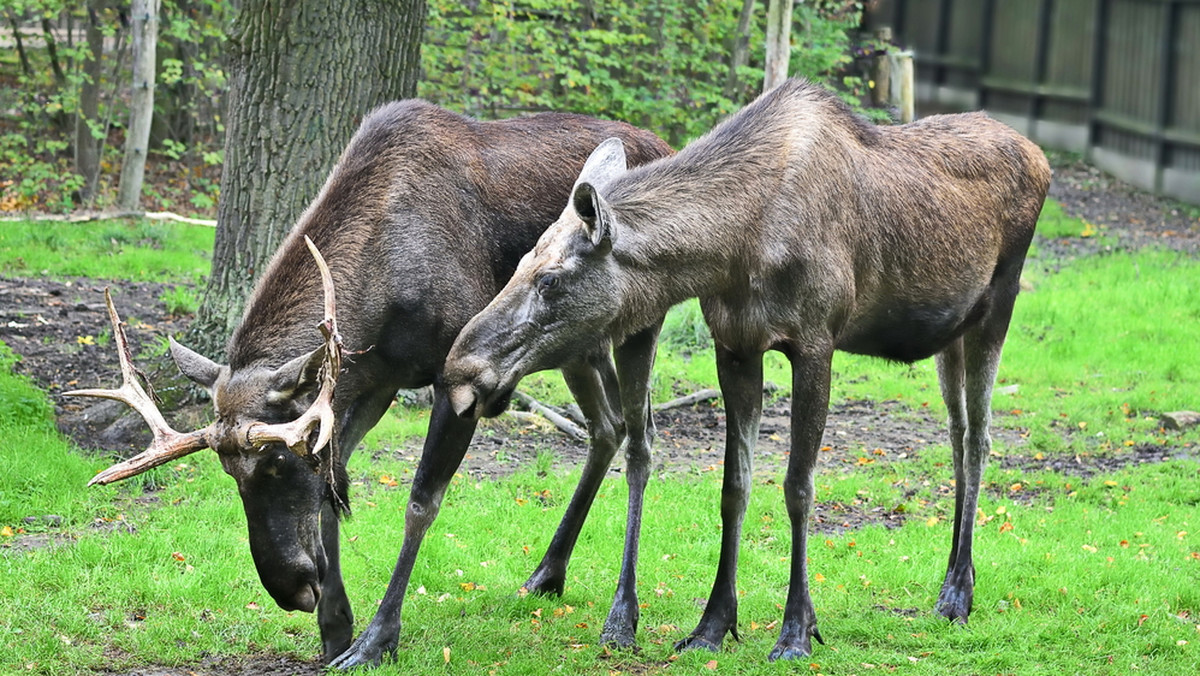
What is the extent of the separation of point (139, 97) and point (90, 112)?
215 cm

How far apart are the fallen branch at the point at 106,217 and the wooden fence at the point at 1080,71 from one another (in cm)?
1069

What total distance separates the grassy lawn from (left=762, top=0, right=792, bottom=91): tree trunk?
4.07 metres

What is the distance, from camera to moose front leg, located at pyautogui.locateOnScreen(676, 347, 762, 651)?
5.39 meters

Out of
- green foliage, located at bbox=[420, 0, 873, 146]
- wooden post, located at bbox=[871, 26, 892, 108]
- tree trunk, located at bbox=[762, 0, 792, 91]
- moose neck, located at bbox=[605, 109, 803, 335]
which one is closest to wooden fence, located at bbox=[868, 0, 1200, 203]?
green foliage, located at bbox=[420, 0, 873, 146]

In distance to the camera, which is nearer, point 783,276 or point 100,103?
point 783,276

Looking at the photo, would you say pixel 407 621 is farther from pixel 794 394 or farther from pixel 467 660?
pixel 794 394

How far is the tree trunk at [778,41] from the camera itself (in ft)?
38.7

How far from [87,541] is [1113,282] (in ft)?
32.7

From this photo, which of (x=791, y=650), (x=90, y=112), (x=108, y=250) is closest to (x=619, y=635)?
(x=791, y=650)

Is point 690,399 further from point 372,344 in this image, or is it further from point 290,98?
point 372,344

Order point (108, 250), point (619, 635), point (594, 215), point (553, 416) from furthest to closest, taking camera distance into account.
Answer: point (108, 250), point (553, 416), point (619, 635), point (594, 215)

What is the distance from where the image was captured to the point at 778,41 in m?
12.0

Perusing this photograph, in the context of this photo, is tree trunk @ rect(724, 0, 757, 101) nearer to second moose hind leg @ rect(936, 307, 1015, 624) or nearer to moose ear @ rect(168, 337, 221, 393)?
second moose hind leg @ rect(936, 307, 1015, 624)

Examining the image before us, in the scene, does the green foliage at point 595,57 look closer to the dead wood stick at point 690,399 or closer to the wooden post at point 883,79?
the wooden post at point 883,79
